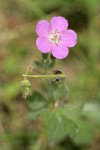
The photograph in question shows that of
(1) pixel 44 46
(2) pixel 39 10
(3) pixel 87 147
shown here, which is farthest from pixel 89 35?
(1) pixel 44 46

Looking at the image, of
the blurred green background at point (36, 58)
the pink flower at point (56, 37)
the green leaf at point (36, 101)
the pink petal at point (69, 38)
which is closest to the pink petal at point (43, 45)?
the pink flower at point (56, 37)

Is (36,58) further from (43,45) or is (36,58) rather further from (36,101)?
(43,45)

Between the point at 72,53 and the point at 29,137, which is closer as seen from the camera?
the point at 29,137

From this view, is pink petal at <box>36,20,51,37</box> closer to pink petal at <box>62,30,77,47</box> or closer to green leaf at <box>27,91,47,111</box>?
pink petal at <box>62,30,77,47</box>

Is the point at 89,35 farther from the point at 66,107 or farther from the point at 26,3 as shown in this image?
the point at 66,107


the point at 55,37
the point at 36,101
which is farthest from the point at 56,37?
the point at 36,101

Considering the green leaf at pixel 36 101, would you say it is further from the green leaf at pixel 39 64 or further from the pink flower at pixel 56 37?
the pink flower at pixel 56 37

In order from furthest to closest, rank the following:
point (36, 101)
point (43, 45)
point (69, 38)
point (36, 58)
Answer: point (36, 58), point (36, 101), point (69, 38), point (43, 45)
